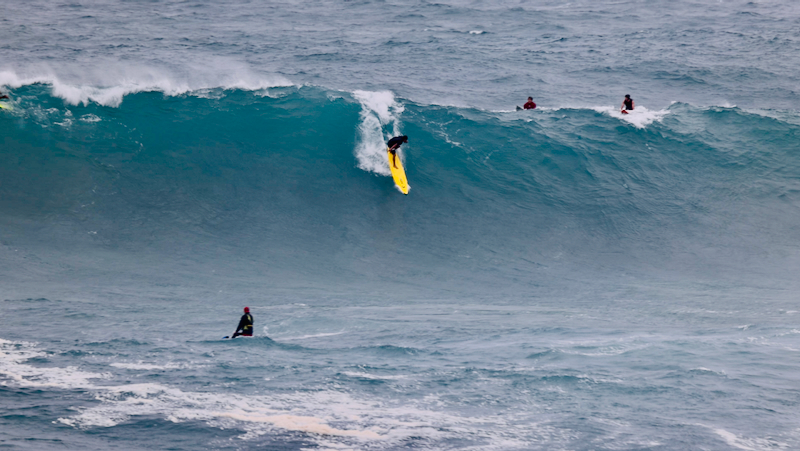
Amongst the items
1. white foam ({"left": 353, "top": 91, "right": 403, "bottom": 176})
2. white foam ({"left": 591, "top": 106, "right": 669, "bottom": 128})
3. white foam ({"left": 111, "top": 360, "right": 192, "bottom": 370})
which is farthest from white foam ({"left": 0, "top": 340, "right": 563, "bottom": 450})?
white foam ({"left": 591, "top": 106, "right": 669, "bottom": 128})

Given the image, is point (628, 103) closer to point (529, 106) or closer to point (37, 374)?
point (529, 106)

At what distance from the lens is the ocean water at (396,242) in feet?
31.7

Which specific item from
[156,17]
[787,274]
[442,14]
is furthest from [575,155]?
[156,17]

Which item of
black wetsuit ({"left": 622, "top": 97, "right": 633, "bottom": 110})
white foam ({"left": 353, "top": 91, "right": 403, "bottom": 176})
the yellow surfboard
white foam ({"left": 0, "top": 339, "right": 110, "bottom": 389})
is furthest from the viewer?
black wetsuit ({"left": 622, "top": 97, "right": 633, "bottom": 110})

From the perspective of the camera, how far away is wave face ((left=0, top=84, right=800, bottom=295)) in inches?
614

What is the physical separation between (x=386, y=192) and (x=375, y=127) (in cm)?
290

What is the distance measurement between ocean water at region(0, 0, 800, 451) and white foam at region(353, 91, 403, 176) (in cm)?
9

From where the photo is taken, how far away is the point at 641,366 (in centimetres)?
1108

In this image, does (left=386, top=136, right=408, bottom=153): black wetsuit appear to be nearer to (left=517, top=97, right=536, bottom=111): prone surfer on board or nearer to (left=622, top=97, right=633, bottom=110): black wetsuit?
(left=517, top=97, right=536, bottom=111): prone surfer on board

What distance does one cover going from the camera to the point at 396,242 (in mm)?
16469

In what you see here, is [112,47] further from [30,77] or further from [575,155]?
[575,155]

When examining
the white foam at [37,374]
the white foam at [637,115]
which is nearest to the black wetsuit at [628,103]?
the white foam at [637,115]

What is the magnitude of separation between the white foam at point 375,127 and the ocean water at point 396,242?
0.09 metres

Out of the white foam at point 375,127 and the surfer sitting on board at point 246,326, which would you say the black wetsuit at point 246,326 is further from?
the white foam at point 375,127
